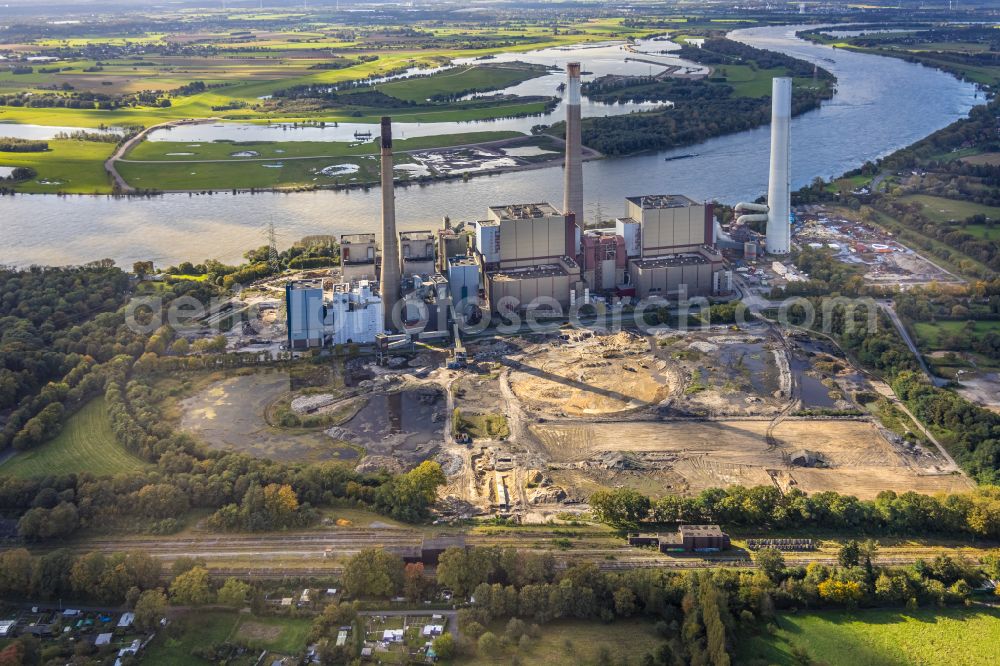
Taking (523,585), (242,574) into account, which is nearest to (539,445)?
(523,585)

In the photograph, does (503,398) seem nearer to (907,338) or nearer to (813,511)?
(813,511)

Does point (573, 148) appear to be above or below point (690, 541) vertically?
above

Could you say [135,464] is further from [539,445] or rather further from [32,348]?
[539,445]

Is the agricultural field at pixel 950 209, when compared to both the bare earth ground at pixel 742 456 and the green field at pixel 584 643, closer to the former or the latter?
the bare earth ground at pixel 742 456

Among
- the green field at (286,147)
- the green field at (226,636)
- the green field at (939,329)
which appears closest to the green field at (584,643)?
the green field at (226,636)

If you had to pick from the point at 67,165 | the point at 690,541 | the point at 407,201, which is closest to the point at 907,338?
the point at 690,541

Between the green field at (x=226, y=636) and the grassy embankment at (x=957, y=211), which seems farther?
the grassy embankment at (x=957, y=211)
